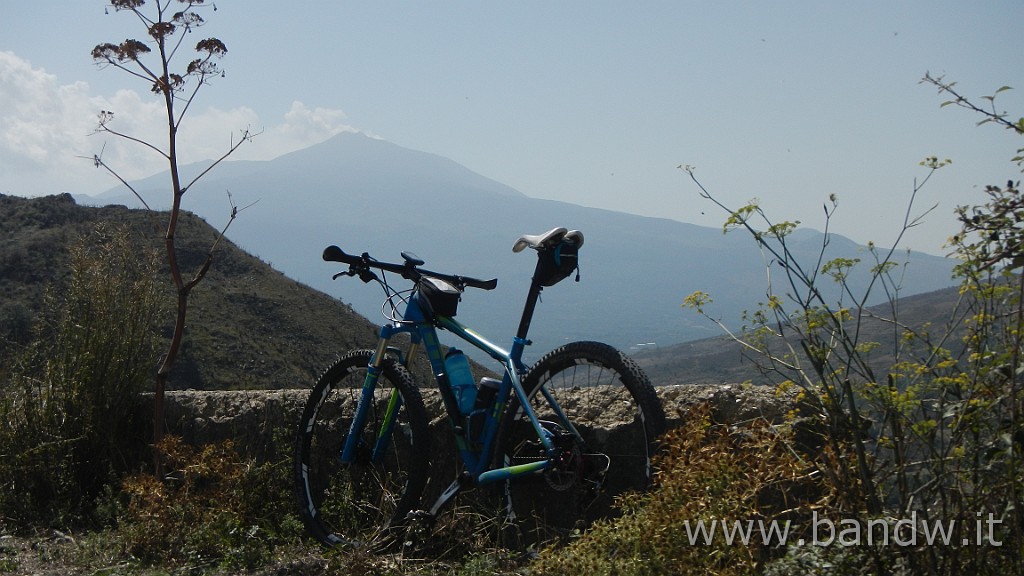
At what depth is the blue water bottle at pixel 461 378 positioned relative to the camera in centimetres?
429

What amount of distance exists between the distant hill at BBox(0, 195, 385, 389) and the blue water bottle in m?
9.37

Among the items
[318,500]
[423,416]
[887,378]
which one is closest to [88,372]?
[318,500]

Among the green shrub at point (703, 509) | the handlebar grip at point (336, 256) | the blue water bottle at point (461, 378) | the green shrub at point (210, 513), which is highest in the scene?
the handlebar grip at point (336, 256)

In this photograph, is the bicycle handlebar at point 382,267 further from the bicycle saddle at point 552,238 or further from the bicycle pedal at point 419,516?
the bicycle pedal at point 419,516

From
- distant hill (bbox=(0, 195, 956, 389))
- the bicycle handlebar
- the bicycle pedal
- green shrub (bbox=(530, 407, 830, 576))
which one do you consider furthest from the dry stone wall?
distant hill (bbox=(0, 195, 956, 389))

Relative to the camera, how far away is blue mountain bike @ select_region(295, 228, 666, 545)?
3932 mm

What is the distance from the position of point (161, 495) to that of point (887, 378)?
360 centimetres

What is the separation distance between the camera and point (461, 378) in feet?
14.3

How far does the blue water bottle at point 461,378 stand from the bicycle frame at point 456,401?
24mm

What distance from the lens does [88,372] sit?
5547 mm

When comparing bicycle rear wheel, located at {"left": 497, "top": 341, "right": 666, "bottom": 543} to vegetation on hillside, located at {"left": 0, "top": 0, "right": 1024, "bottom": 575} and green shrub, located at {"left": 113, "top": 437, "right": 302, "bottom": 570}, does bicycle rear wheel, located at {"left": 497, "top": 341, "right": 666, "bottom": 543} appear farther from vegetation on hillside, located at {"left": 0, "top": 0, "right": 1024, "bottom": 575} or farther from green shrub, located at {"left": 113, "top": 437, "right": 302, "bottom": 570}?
green shrub, located at {"left": 113, "top": 437, "right": 302, "bottom": 570}

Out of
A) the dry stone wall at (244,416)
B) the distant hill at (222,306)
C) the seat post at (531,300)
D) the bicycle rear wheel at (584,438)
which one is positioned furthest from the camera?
the distant hill at (222,306)

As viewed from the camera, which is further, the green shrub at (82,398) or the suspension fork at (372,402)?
the green shrub at (82,398)

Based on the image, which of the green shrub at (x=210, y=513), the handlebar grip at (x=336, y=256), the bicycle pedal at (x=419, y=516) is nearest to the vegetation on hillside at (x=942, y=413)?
the bicycle pedal at (x=419, y=516)
